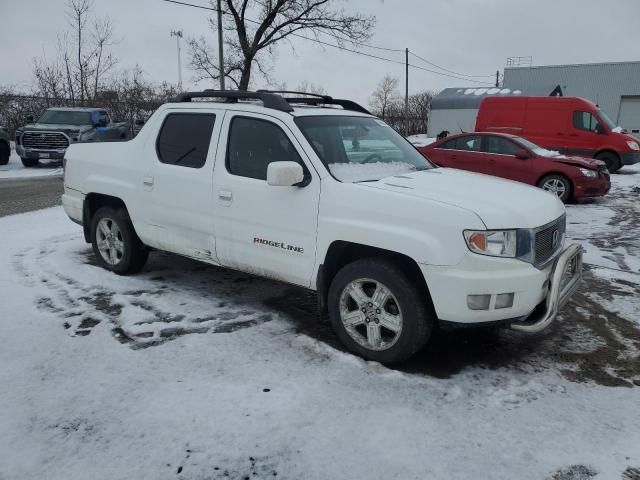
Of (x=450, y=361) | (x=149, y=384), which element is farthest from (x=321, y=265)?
(x=149, y=384)

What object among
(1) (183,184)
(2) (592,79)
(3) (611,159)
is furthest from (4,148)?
(2) (592,79)

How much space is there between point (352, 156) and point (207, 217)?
1341 millimetres

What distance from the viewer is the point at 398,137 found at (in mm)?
4934

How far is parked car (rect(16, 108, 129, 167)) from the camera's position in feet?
49.7

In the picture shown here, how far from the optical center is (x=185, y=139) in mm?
4730

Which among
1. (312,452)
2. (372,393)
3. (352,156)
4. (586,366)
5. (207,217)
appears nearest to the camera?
(312,452)

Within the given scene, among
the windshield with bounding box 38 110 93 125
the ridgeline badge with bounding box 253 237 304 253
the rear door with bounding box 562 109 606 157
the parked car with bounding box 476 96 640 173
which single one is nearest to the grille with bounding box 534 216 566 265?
the ridgeline badge with bounding box 253 237 304 253

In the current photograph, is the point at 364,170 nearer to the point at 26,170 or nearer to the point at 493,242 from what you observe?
the point at 493,242

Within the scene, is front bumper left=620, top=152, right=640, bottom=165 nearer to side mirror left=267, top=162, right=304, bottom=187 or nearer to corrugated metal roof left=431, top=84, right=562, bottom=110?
side mirror left=267, top=162, right=304, bottom=187

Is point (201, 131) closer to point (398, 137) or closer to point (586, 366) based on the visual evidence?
point (398, 137)

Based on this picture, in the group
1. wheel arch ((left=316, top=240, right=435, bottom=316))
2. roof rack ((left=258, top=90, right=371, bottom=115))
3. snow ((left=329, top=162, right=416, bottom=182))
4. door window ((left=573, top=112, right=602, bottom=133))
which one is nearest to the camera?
wheel arch ((left=316, top=240, right=435, bottom=316))

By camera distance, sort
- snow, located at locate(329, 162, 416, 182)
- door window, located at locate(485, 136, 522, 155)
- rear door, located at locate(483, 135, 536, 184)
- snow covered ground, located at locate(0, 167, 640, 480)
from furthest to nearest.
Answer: door window, located at locate(485, 136, 522, 155), rear door, located at locate(483, 135, 536, 184), snow, located at locate(329, 162, 416, 182), snow covered ground, located at locate(0, 167, 640, 480)

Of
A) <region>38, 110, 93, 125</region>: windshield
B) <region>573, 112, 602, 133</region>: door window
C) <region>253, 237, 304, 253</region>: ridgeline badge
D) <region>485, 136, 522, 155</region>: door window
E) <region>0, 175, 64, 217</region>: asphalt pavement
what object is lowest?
<region>0, 175, 64, 217</region>: asphalt pavement

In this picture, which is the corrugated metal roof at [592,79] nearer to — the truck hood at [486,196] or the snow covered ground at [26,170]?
the snow covered ground at [26,170]
